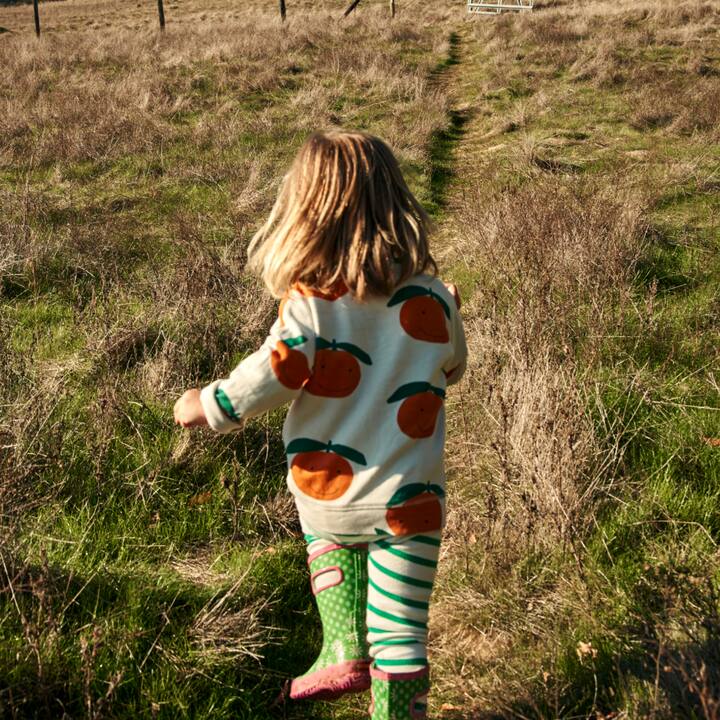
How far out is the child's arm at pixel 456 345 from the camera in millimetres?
2199

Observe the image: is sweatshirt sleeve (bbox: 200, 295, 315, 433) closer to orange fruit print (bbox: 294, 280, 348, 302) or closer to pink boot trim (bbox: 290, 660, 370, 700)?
orange fruit print (bbox: 294, 280, 348, 302)

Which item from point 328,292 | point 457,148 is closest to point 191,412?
point 328,292

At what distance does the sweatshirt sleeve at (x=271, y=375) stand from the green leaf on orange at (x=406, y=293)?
0.23 m

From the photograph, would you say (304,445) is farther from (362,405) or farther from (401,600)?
(401,600)

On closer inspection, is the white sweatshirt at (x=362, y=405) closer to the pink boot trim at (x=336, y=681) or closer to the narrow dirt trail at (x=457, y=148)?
the pink boot trim at (x=336, y=681)

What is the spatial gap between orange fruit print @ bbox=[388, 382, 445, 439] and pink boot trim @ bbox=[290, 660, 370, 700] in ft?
2.12

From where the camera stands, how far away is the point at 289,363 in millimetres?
1962

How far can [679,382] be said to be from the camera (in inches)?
151

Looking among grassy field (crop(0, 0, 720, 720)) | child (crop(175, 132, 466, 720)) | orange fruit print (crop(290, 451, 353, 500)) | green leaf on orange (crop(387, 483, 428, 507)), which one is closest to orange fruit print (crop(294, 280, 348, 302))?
child (crop(175, 132, 466, 720))

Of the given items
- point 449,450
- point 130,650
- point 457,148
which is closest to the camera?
point 130,650

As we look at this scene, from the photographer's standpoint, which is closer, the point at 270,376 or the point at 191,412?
the point at 270,376

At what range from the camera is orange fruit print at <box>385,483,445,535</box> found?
6.68 feet

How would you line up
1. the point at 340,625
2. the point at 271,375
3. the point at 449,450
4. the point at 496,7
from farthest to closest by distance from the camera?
the point at 496,7, the point at 449,450, the point at 340,625, the point at 271,375

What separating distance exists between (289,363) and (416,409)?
361 mm
